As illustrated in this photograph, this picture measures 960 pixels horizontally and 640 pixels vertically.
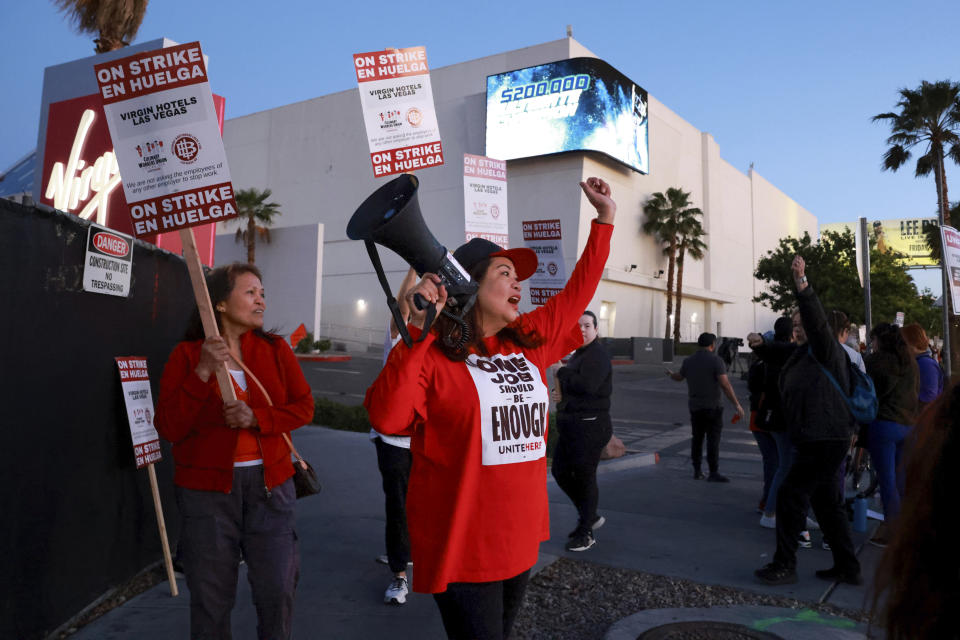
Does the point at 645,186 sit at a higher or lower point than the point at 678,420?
higher

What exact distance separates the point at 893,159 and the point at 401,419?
102 feet

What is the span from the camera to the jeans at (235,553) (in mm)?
2746

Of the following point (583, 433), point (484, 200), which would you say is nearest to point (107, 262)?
point (583, 433)

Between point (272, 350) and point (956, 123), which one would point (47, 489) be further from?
point (956, 123)

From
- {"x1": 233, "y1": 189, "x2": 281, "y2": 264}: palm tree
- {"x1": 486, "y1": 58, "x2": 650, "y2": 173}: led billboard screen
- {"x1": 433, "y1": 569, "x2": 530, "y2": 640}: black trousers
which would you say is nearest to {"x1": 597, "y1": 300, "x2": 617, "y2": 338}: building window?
{"x1": 486, "y1": 58, "x2": 650, "y2": 173}: led billboard screen

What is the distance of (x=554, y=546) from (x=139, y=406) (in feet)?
10.7

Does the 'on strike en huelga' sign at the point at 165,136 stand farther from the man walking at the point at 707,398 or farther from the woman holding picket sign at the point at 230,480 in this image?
the man walking at the point at 707,398

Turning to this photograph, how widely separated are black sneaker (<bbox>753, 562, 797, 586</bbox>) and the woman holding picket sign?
→ 3305 millimetres

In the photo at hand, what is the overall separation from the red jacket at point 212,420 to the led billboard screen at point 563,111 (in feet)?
116

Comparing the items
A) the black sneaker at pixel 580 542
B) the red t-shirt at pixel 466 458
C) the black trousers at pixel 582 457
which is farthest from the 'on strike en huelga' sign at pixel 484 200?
the red t-shirt at pixel 466 458

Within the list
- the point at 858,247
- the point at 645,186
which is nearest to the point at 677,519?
the point at 858,247

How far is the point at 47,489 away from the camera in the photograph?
3.45 metres

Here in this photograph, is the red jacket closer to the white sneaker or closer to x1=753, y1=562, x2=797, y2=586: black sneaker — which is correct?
the white sneaker

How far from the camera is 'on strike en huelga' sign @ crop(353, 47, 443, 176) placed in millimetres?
5844
